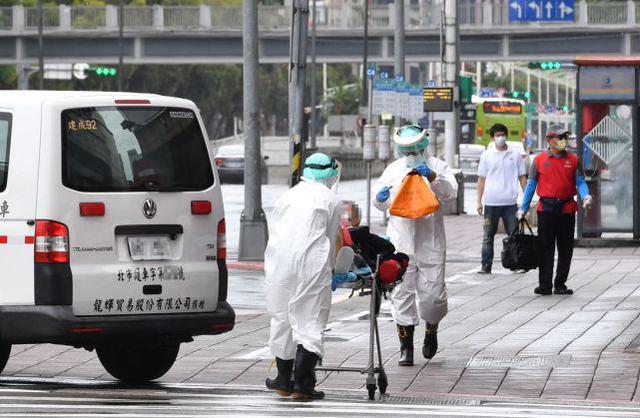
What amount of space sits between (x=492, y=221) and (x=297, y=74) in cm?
389

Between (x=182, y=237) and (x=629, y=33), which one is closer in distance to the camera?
(x=182, y=237)

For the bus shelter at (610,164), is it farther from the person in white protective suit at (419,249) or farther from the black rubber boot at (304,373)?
the black rubber boot at (304,373)

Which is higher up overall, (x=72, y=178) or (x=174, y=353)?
(x=72, y=178)

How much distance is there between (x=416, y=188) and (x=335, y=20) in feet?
206

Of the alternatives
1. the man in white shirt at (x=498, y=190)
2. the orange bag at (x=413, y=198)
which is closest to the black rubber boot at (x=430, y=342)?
the orange bag at (x=413, y=198)

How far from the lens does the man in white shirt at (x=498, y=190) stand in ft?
70.1

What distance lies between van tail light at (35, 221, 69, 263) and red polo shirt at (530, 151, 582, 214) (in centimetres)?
848

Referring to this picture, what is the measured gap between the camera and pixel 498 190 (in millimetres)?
21375

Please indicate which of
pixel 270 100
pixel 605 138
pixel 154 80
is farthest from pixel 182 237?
pixel 270 100

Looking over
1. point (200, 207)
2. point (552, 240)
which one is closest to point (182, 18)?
point (552, 240)

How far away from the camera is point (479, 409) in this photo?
33.6 feet

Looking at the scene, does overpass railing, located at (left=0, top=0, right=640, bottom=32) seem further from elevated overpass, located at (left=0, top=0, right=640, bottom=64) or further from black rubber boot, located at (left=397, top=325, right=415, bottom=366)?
black rubber boot, located at (left=397, top=325, right=415, bottom=366)

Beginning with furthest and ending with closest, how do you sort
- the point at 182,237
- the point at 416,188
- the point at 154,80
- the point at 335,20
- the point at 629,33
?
the point at 154,80 → the point at 335,20 → the point at 629,33 → the point at 416,188 → the point at 182,237

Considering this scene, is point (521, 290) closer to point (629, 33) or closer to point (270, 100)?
point (629, 33)
